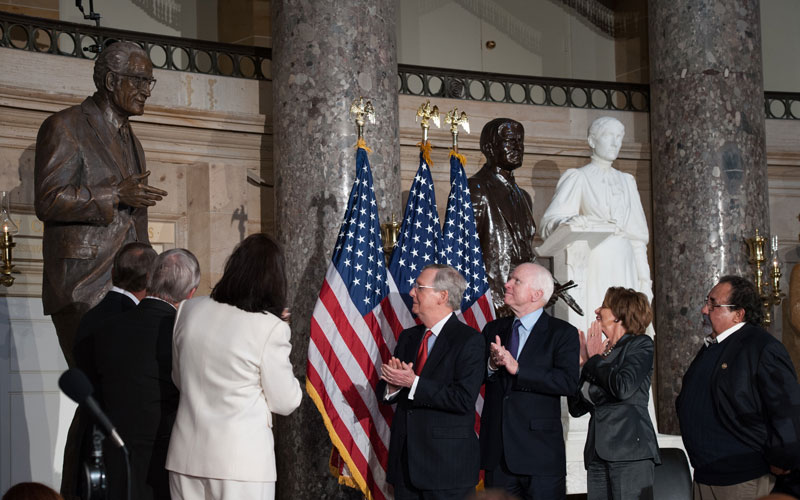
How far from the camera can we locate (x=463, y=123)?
702 cm

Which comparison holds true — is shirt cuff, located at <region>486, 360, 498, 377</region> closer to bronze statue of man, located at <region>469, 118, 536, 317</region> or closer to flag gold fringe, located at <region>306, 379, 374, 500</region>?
flag gold fringe, located at <region>306, 379, 374, 500</region>

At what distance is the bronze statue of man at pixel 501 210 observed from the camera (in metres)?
7.59

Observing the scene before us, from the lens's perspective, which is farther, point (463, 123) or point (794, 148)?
point (794, 148)

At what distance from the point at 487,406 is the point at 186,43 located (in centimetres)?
509

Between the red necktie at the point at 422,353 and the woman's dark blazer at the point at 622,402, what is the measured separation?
2.71 feet

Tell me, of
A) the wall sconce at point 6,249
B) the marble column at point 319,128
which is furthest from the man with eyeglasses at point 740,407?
the wall sconce at point 6,249

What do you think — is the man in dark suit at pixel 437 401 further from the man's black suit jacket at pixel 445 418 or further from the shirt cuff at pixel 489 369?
the shirt cuff at pixel 489 369

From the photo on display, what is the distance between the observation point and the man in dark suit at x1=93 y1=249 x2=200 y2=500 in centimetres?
424

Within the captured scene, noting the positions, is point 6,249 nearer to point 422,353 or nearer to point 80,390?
point 422,353

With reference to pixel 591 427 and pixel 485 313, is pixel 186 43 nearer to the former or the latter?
pixel 485 313

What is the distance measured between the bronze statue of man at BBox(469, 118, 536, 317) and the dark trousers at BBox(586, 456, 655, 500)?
2.26m

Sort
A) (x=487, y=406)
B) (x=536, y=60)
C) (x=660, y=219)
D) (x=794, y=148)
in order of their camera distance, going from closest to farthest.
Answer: (x=487, y=406) → (x=660, y=219) → (x=794, y=148) → (x=536, y=60)

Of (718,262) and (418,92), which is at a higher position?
(418,92)

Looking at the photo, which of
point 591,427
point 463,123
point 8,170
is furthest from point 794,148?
point 8,170
